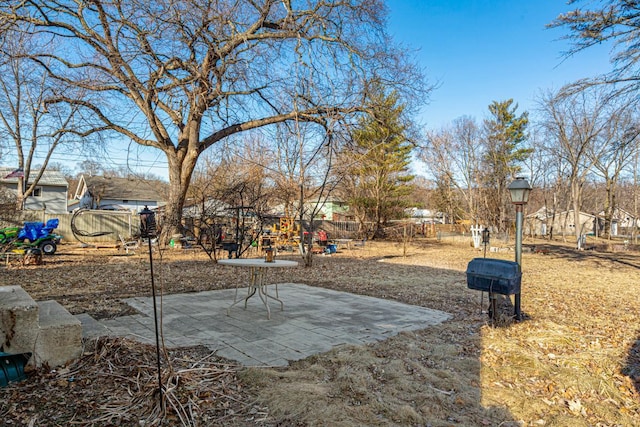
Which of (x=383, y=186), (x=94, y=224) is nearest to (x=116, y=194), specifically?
(x=94, y=224)

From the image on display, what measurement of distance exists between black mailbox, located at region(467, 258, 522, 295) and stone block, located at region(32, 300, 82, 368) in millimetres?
4075

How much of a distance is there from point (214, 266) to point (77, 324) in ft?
23.1

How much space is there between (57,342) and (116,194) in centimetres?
3602

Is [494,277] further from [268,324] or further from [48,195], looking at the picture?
[48,195]

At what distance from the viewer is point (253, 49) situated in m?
9.55

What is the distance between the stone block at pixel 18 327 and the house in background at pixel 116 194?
3211cm

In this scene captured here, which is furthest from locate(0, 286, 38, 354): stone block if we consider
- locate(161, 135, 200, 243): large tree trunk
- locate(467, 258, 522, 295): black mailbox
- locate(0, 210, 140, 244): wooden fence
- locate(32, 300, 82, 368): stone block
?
locate(0, 210, 140, 244): wooden fence

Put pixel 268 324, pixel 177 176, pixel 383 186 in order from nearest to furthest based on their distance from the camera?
1. pixel 268 324
2. pixel 177 176
3. pixel 383 186

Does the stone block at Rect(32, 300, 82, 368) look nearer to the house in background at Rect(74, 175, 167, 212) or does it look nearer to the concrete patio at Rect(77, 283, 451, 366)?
the concrete patio at Rect(77, 283, 451, 366)

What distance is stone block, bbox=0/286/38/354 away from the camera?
264cm

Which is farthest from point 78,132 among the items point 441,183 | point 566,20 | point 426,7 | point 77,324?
point 441,183

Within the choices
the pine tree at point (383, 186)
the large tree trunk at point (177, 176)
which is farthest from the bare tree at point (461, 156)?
the large tree trunk at point (177, 176)

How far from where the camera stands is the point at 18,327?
2664 mm

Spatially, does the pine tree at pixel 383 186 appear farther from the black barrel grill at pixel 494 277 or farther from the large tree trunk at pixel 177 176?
the black barrel grill at pixel 494 277
